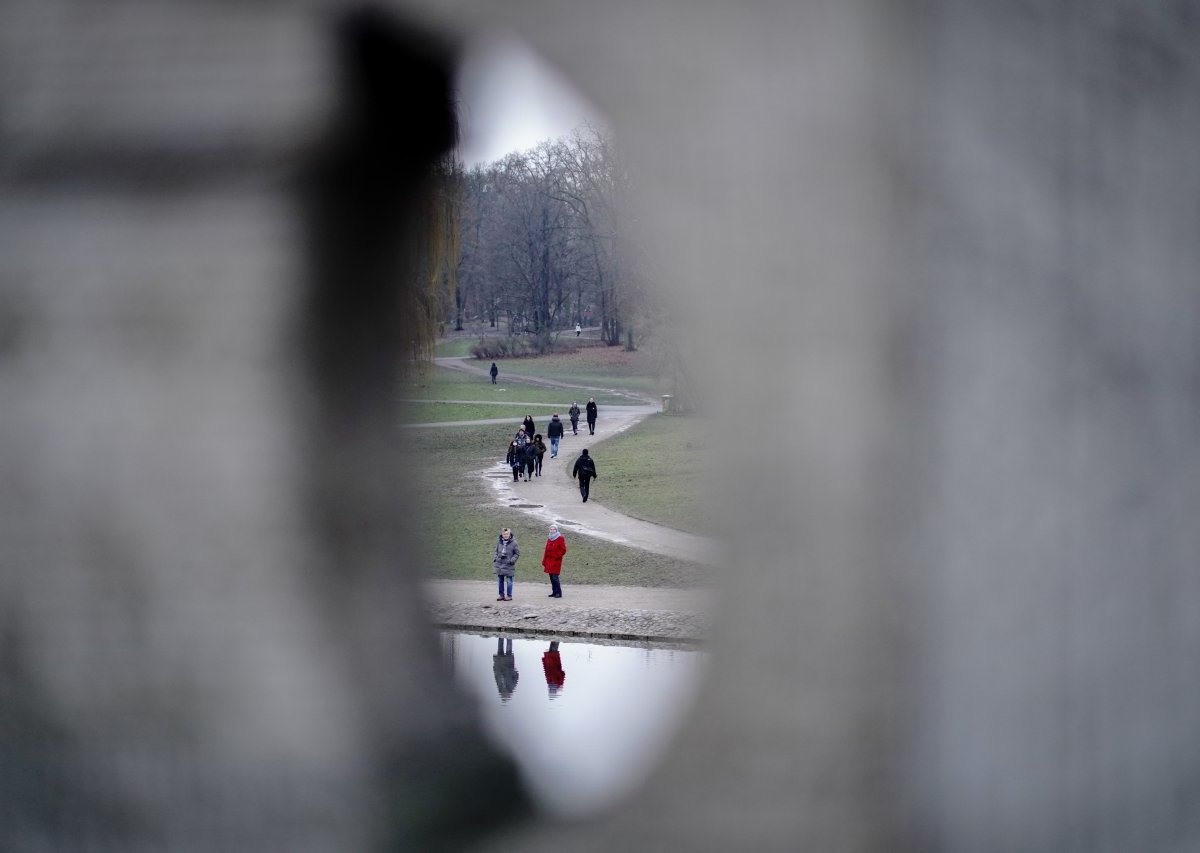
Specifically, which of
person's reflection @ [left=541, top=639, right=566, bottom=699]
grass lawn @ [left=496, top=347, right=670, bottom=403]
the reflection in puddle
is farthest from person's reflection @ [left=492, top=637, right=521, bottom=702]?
grass lawn @ [left=496, top=347, right=670, bottom=403]

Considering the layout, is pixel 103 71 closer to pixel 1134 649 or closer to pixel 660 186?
pixel 660 186

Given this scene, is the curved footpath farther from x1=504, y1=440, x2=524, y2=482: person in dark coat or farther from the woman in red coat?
the woman in red coat

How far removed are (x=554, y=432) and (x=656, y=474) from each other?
1668 millimetres

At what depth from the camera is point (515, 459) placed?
1408 cm

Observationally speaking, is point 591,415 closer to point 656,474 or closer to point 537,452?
point 537,452

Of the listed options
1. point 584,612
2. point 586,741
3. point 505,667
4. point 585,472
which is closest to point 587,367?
point 585,472

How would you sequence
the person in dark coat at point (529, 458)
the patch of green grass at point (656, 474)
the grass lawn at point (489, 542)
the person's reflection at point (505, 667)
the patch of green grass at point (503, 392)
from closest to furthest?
the person's reflection at point (505, 667), the grass lawn at point (489, 542), the patch of green grass at point (656, 474), the person in dark coat at point (529, 458), the patch of green grass at point (503, 392)

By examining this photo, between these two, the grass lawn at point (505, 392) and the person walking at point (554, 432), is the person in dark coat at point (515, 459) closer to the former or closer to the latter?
the person walking at point (554, 432)

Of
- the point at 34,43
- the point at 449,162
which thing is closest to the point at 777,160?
the point at 449,162

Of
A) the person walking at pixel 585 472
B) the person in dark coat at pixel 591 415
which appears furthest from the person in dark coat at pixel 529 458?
the person walking at pixel 585 472

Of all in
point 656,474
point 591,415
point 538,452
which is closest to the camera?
point 656,474

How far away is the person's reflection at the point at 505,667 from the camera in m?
6.66

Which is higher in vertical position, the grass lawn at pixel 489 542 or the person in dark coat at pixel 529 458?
the person in dark coat at pixel 529 458

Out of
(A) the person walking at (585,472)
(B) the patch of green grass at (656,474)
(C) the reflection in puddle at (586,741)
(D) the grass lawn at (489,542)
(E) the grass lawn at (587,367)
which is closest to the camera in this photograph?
(C) the reflection in puddle at (586,741)
